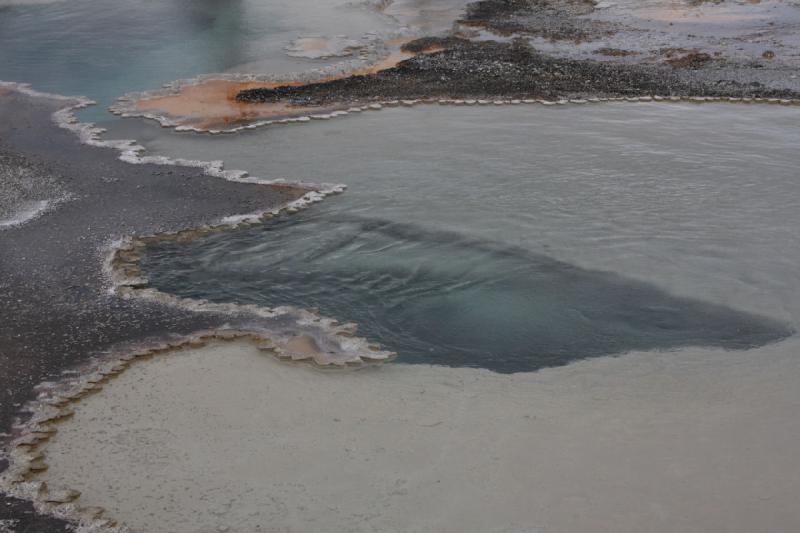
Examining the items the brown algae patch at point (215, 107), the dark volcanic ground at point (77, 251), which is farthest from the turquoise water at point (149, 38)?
the dark volcanic ground at point (77, 251)

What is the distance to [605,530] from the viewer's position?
521 cm

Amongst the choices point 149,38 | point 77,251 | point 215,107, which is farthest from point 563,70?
point 149,38

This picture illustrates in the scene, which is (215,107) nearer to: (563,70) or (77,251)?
(77,251)

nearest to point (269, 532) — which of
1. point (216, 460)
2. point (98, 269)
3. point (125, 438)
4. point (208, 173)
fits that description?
point (216, 460)

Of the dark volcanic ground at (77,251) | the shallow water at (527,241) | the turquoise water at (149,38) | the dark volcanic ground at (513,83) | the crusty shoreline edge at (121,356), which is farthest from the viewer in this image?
the turquoise water at (149,38)

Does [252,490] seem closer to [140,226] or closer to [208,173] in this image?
[140,226]

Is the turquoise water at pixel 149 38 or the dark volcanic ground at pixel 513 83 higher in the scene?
the turquoise water at pixel 149 38

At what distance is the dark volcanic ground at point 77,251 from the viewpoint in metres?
7.34

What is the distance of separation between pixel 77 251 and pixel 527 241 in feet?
18.8

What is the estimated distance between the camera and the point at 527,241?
9438 mm

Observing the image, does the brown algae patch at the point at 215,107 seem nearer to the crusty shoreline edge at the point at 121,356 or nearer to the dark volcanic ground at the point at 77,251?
the dark volcanic ground at the point at 77,251

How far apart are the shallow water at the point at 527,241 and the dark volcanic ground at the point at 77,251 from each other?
0.71m

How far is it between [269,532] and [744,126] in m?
11.5

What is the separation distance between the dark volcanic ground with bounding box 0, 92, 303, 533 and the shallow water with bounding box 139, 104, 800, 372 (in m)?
0.71
